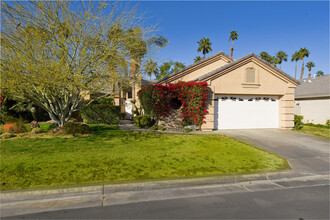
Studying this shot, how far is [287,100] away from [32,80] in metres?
15.4

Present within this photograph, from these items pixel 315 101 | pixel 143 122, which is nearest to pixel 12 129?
pixel 143 122

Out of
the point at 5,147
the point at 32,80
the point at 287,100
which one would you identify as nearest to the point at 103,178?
the point at 5,147

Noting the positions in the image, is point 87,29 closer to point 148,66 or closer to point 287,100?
point 148,66

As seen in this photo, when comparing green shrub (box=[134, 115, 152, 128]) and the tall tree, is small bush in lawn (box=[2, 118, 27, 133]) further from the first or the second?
green shrub (box=[134, 115, 152, 128])

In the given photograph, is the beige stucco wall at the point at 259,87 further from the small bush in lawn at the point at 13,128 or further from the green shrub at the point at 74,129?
the small bush in lawn at the point at 13,128

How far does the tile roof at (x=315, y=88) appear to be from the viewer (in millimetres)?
17344

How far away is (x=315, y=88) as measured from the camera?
18.9 meters

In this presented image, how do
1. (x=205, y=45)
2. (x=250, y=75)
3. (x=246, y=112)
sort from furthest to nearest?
(x=205, y=45), (x=246, y=112), (x=250, y=75)

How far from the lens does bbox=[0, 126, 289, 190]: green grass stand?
506 centimetres

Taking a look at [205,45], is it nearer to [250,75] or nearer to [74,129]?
[250,75]

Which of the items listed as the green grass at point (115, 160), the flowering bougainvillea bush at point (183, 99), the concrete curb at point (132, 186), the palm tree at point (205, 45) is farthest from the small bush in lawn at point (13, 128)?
the palm tree at point (205, 45)

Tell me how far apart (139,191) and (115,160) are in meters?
1.86

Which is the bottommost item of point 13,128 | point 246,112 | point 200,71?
point 13,128

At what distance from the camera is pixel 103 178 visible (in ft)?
16.4
